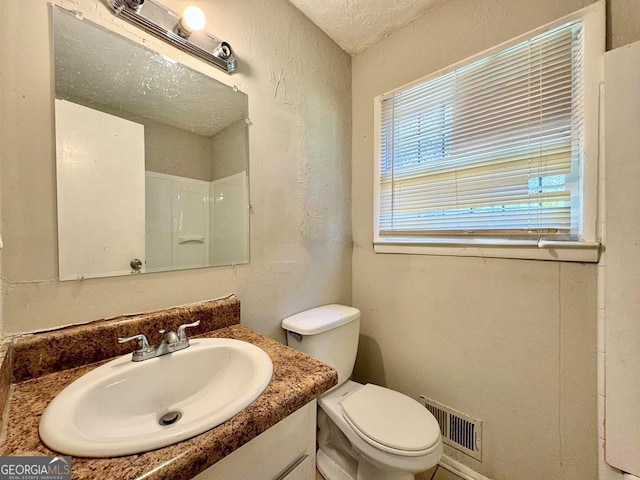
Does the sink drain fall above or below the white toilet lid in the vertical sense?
above

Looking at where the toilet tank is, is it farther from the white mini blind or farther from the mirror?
the white mini blind

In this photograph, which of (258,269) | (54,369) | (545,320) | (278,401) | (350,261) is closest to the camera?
(278,401)

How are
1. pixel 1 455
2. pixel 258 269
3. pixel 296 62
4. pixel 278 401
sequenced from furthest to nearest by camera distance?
pixel 296 62, pixel 258 269, pixel 278 401, pixel 1 455

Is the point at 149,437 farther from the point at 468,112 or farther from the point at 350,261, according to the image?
the point at 468,112

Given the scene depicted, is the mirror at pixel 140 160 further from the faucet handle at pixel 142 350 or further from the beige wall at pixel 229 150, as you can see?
the faucet handle at pixel 142 350

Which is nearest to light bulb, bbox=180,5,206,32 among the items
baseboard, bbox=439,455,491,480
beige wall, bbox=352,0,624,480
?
beige wall, bbox=352,0,624,480

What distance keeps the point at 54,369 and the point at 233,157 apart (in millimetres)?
837

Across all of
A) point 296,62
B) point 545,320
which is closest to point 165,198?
point 296,62

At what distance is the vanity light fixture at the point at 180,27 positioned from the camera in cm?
76

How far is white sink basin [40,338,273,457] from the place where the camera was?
0.43 metres

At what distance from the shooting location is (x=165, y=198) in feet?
2.85

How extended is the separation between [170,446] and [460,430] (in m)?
1.27

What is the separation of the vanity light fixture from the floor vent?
70.1 inches

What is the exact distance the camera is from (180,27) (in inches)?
33.6
